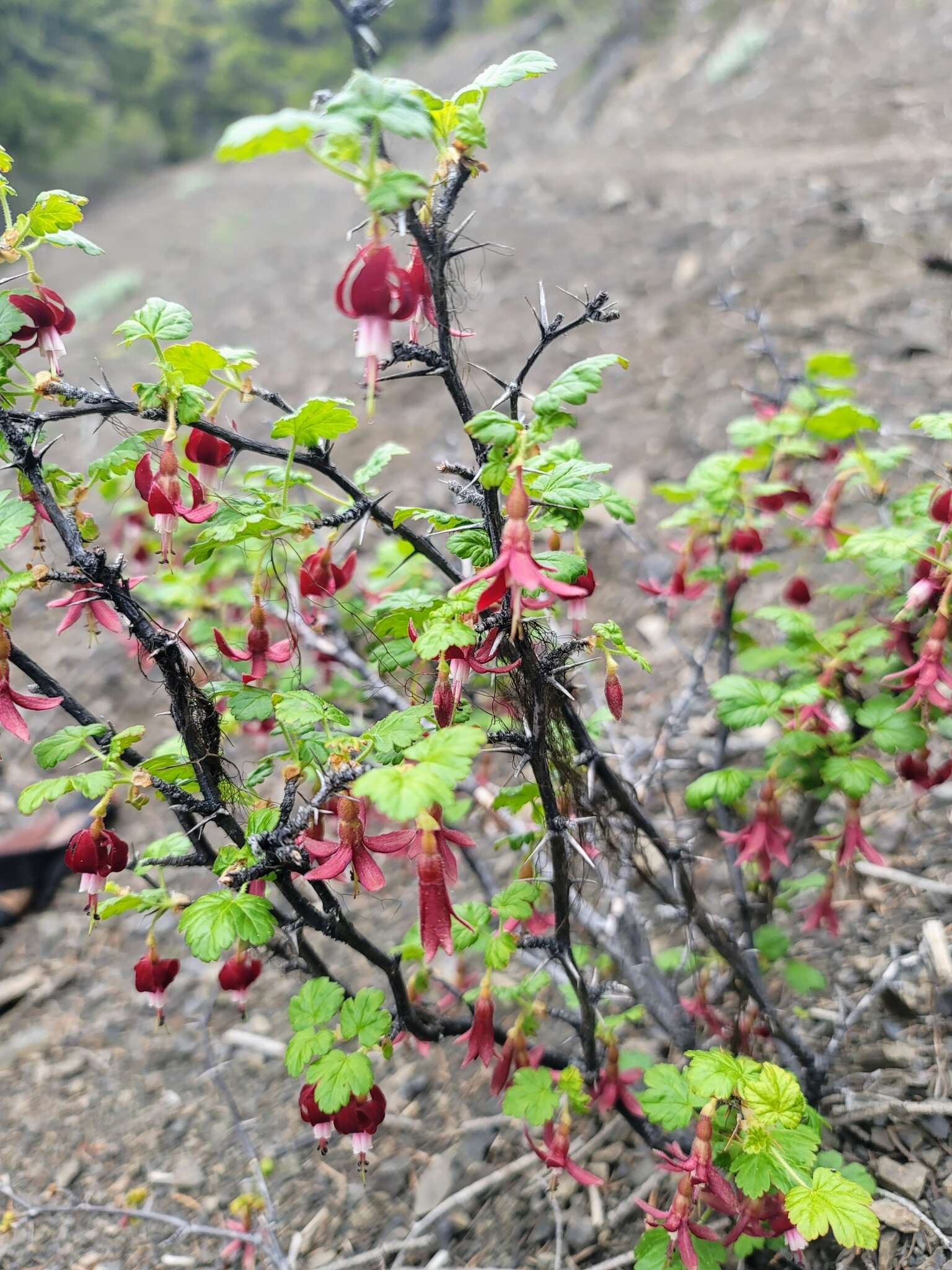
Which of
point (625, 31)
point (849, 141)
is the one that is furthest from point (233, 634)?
point (625, 31)

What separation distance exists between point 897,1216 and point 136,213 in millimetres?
16119

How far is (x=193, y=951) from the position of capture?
98 cm

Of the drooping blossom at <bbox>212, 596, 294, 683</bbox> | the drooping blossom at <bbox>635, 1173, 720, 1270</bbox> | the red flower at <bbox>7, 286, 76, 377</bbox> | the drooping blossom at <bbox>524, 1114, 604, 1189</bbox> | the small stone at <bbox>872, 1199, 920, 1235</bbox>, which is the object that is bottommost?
the small stone at <bbox>872, 1199, 920, 1235</bbox>

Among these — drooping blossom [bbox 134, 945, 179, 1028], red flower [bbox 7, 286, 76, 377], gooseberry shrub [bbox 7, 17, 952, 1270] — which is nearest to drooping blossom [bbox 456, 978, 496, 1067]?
gooseberry shrub [bbox 7, 17, 952, 1270]

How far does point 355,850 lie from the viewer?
1045 millimetres

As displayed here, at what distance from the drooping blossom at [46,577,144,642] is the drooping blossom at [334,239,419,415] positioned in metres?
0.49

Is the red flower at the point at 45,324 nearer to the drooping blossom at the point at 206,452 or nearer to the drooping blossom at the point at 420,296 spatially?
the drooping blossom at the point at 206,452

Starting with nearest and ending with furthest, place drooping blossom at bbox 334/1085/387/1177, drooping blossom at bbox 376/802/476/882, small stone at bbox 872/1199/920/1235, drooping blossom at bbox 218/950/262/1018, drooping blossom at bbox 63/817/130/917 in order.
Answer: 1. drooping blossom at bbox 376/802/476/882
2. drooping blossom at bbox 63/817/130/917
3. drooping blossom at bbox 334/1085/387/1177
4. drooping blossom at bbox 218/950/262/1018
5. small stone at bbox 872/1199/920/1235

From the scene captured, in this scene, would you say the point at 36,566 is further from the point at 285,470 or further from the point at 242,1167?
the point at 242,1167

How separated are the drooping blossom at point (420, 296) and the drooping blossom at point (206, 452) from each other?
0.30m

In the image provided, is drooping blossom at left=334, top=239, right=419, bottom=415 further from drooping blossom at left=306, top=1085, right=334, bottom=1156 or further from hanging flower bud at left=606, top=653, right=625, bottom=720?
drooping blossom at left=306, top=1085, right=334, bottom=1156

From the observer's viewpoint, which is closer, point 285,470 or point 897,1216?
point 285,470

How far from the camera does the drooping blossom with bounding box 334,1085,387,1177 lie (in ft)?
4.00

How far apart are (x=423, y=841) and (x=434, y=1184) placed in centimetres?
116
